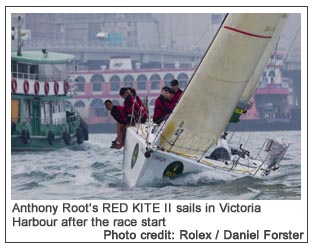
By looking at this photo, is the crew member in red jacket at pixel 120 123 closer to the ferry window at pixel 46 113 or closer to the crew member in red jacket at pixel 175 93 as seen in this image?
the crew member in red jacket at pixel 175 93

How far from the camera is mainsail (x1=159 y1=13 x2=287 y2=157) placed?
1364cm

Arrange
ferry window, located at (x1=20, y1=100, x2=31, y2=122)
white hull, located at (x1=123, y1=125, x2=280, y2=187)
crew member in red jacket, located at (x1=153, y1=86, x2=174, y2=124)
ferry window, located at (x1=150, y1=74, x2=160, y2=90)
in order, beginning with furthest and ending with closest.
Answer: ferry window, located at (x1=150, y1=74, x2=160, y2=90), ferry window, located at (x1=20, y1=100, x2=31, y2=122), crew member in red jacket, located at (x1=153, y1=86, x2=174, y2=124), white hull, located at (x1=123, y1=125, x2=280, y2=187)

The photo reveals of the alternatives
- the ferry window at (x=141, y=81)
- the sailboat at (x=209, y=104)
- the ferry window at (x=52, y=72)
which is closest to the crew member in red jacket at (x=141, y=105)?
the sailboat at (x=209, y=104)

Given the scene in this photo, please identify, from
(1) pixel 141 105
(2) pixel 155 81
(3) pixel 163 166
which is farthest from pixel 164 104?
(2) pixel 155 81

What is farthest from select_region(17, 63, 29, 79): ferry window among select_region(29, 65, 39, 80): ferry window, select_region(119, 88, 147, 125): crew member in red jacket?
select_region(119, 88, 147, 125): crew member in red jacket

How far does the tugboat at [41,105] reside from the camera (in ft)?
94.5

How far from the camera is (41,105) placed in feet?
100

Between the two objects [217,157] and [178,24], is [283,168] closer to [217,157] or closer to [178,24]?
[217,157]

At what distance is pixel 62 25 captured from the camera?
80.5 m

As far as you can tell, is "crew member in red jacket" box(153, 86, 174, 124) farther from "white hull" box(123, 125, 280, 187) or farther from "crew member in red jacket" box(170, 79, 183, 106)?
"white hull" box(123, 125, 280, 187)

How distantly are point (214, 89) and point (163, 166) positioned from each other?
111cm

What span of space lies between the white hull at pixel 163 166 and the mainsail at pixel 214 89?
0.54 ft

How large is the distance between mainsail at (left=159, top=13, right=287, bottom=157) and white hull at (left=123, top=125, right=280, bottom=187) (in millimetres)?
165
